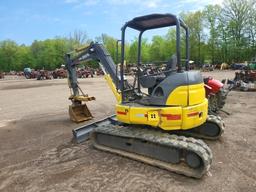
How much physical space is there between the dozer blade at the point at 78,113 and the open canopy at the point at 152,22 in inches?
162

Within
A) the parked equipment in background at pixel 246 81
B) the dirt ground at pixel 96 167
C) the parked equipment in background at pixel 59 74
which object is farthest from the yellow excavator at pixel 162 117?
the parked equipment in background at pixel 59 74

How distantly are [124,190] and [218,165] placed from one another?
1.99 metres

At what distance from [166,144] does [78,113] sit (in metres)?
5.25

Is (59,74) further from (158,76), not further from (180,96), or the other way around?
(180,96)

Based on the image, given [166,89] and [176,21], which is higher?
[176,21]

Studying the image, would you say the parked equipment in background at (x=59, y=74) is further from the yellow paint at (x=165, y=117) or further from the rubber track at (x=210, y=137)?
the yellow paint at (x=165, y=117)

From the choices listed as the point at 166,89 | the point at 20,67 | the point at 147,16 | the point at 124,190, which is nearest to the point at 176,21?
the point at 147,16

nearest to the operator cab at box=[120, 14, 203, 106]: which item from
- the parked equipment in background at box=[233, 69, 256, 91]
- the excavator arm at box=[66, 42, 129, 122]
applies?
the excavator arm at box=[66, 42, 129, 122]

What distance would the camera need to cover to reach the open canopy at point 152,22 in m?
5.62

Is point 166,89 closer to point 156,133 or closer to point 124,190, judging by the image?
point 156,133

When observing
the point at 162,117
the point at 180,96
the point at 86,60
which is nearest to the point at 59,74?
the point at 86,60

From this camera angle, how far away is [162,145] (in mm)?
5223

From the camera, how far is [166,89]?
17.6 feet

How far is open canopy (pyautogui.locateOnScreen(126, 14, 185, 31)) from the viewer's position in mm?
5617
